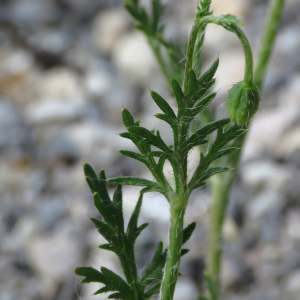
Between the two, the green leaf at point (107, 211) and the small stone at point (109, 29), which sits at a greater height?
Result: the small stone at point (109, 29)

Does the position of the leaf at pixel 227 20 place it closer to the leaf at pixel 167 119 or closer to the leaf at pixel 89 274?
the leaf at pixel 167 119

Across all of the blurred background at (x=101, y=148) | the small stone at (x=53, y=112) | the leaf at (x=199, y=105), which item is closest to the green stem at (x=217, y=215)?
the blurred background at (x=101, y=148)

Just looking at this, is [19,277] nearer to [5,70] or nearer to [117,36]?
[5,70]

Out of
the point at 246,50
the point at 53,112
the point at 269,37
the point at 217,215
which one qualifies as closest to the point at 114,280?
the point at 246,50

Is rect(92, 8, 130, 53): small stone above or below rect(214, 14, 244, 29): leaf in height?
above

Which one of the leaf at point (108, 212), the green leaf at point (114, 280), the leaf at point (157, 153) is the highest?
the leaf at point (157, 153)

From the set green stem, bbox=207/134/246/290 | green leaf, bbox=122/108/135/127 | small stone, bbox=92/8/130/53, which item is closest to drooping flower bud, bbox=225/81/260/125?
green leaf, bbox=122/108/135/127

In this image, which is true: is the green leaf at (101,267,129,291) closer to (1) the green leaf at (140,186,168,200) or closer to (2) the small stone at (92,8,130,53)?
(1) the green leaf at (140,186,168,200)
